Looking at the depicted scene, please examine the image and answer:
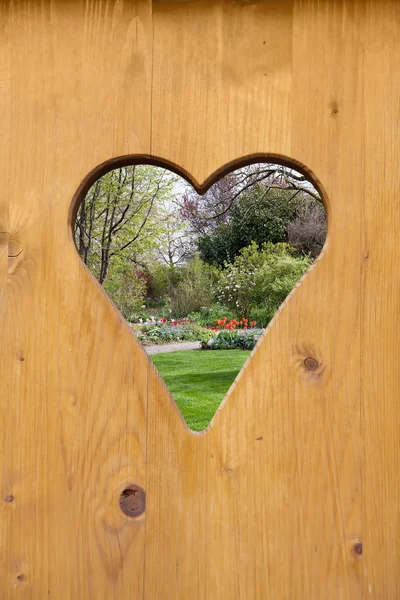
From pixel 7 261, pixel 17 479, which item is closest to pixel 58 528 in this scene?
pixel 17 479

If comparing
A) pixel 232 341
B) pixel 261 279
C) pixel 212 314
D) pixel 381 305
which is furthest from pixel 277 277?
pixel 381 305

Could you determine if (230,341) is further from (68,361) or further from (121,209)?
(68,361)

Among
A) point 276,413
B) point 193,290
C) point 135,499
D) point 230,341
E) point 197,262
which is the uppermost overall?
point 197,262

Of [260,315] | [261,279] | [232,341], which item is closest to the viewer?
[232,341]

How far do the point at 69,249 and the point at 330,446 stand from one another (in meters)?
0.49

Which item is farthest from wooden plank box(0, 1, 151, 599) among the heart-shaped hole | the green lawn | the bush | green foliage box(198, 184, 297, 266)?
green foliage box(198, 184, 297, 266)

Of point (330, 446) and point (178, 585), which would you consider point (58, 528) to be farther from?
point (330, 446)

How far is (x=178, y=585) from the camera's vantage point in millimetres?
746

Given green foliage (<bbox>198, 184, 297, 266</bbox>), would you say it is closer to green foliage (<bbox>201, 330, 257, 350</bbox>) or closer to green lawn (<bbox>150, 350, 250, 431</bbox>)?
green foliage (<bbox>201, 330, 257, 350</bbox>)

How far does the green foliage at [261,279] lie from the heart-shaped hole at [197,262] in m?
0.02

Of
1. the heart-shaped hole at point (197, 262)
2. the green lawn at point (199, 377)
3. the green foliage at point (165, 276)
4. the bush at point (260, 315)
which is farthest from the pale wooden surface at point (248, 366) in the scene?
the green foliage at point (165, 276)

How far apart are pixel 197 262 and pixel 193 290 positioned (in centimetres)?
63

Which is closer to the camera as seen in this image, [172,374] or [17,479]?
[17,479]

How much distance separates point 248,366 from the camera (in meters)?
0.75
